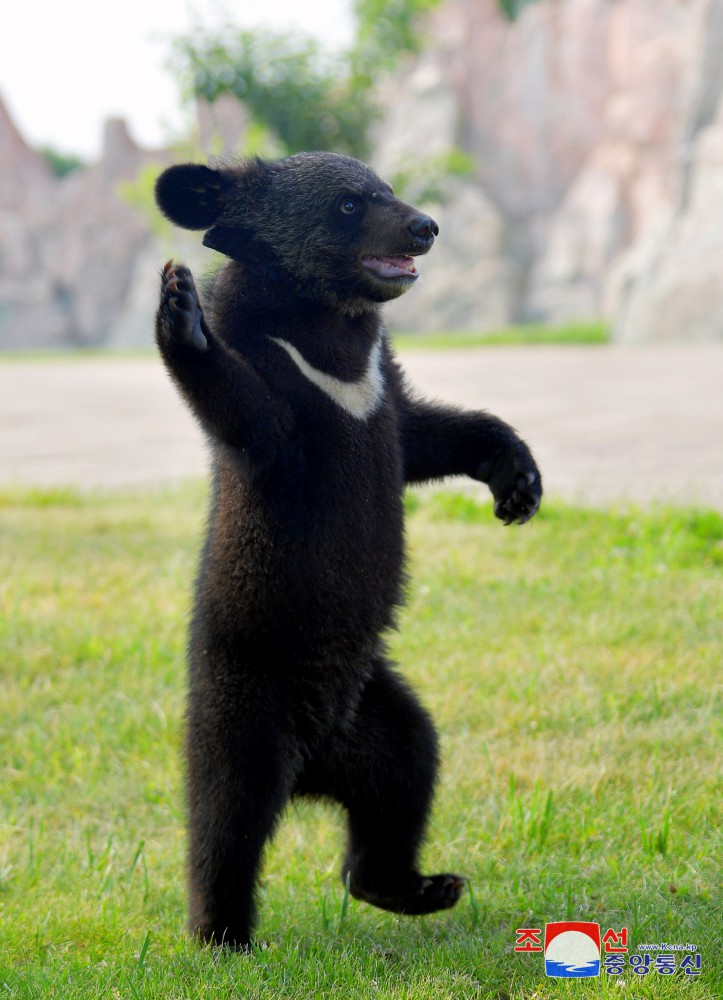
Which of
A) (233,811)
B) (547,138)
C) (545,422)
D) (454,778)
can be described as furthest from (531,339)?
(233,811)

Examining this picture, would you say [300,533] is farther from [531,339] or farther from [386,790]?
[531,339]

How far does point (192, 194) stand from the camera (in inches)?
108

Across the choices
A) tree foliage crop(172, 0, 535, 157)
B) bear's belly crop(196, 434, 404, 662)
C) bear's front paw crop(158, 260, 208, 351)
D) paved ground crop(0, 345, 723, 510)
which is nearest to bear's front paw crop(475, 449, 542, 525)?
bear's belly crop(196, 434, 404, 662)

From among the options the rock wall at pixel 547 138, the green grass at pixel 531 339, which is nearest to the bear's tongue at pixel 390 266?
the green grass at pixel 531 339

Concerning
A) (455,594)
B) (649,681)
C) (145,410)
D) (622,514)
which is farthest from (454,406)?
(145,410)

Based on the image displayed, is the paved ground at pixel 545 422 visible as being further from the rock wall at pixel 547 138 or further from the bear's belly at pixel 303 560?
the rock wall at pixel 547 138

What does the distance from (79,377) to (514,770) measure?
17721mm

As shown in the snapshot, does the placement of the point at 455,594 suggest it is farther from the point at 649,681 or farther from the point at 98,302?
the point at 98,302

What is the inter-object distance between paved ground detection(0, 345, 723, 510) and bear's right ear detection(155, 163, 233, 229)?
4073 millimetres

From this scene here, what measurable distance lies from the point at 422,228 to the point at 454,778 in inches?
63.2

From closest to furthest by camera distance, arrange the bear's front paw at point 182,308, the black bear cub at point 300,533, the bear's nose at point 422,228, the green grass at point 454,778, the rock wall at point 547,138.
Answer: the bear's front paw at point 182,308 → the green grass at point 454,778 → the black bear cub at point 300,533 → the bear's nose at point 422,228 → the rock wall at point 547,138

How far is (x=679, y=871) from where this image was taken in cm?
280

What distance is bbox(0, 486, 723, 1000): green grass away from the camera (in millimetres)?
2477

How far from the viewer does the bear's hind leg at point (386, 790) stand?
109 inches
